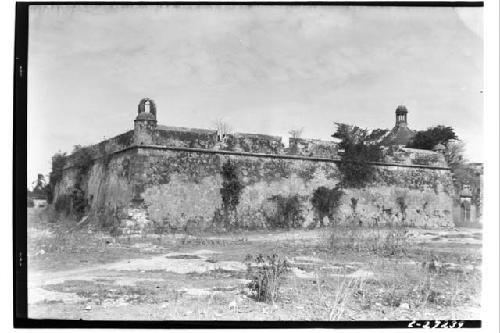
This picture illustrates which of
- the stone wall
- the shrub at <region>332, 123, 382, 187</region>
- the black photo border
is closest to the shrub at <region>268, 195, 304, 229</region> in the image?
the stone wall

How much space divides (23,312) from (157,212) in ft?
11.0

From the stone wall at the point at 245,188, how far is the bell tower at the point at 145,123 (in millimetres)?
202

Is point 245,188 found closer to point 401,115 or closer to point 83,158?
point 83,158

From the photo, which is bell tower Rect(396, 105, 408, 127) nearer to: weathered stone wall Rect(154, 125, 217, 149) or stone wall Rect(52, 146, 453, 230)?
stone wall Rect(52, 146, 453, 230)

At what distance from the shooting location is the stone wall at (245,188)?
11305 millimetres

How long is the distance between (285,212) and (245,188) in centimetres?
96

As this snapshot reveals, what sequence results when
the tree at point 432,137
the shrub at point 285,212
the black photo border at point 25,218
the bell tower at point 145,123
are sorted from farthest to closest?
1. the shrub at point 285,212
2. the tree at point 432,137
3. the bell tower at point 145,123
4. the black photo border at point 25,218

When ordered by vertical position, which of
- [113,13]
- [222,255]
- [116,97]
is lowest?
[222,255]

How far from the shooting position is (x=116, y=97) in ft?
32.6

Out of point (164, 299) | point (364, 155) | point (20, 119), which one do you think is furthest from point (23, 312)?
point (364, 155)

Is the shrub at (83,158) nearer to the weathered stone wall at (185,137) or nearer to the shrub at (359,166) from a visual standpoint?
the weathered stone wall at (185,137)

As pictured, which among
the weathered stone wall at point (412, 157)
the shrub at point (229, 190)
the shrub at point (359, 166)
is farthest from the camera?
the weathered stone wall at point (412, 157)

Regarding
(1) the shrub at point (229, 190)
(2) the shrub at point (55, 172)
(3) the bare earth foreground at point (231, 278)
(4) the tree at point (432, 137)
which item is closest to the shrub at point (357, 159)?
(4) the tree at point (432, 137)

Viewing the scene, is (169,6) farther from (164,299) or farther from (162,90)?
(164,299)
